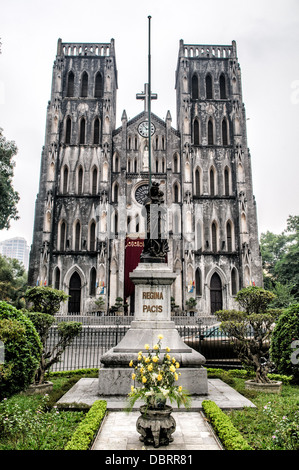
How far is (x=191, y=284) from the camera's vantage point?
27.2 m

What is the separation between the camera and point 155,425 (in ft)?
14.6

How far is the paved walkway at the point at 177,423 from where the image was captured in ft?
15.1

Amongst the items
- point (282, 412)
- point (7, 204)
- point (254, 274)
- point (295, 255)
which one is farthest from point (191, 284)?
point (282, 412)

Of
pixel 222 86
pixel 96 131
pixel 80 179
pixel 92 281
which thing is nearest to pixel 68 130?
pixel 96 131

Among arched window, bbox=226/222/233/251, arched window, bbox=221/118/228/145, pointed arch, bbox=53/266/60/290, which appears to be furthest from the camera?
arched window, bbox=221/118/228/145

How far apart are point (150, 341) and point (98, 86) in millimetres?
30353

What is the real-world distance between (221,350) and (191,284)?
1491 centimetres

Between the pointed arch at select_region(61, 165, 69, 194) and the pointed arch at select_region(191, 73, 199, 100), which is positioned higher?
the pointed arch at select_region(191, 73, 199, 100)

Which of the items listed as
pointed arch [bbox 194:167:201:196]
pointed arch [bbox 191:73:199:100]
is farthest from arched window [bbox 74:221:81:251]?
pointed arch [bbox 191:73:199:100]

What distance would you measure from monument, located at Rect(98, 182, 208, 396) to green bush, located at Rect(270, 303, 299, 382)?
2.05 m

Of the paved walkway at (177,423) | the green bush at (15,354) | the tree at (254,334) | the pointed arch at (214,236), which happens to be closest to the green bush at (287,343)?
the tree at (254,334)

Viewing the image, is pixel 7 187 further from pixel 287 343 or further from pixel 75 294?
pixel 287 343

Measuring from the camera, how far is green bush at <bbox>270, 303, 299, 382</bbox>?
7.86 m

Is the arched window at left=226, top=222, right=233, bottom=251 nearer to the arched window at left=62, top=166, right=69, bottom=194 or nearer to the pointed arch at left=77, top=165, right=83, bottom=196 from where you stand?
the pointed arch at left=77, top=165, right=83, bottom=196
